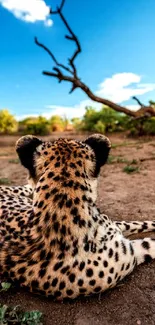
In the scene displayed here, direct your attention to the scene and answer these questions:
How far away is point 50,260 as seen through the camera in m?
2.48

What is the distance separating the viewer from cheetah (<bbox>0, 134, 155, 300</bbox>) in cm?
246

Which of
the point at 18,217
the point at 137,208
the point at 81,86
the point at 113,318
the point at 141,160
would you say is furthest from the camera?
the point at 81,86

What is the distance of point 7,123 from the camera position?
64.1ft

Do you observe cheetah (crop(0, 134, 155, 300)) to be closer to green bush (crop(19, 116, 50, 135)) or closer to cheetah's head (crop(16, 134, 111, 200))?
cheetah's head (crop(16, 134, 111, 200))

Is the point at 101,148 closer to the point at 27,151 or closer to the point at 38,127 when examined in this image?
the point at 27,151

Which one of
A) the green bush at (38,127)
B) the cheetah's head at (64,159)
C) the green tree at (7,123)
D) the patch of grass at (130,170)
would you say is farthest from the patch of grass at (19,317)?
the green tree at (7,123)

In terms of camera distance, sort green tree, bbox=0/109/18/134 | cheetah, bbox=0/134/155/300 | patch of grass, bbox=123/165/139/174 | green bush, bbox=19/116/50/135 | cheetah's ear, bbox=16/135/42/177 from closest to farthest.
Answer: cheetah, bbox=0/134/155/300 < cheetah's ear, bbox=16/135/42/177 < patch of grass, bbox=123/165/139/174 < green bush, bbox=19/116/50/135 < green tree, bbox=0/109/18/134

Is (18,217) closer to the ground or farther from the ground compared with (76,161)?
closer to the ground

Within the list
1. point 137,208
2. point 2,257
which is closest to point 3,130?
point 137,208

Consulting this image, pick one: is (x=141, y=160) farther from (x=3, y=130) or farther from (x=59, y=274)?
(x=3, y=130)

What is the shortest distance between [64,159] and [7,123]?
17515 millimetres

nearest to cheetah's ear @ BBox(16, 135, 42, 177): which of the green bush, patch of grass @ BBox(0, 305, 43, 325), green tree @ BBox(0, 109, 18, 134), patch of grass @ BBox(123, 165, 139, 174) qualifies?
patch of grass @ BBox(0, 305, 43, 325)

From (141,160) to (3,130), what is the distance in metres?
12.7

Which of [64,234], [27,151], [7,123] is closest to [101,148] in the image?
[27,151]
